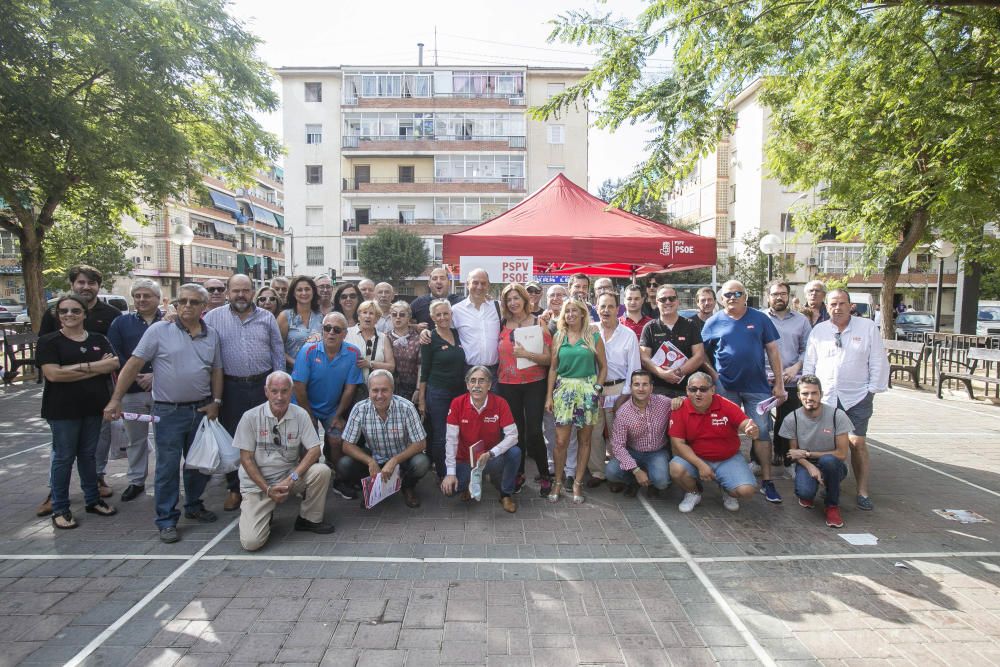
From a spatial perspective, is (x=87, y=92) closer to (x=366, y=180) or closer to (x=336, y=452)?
(x=336, y=452)

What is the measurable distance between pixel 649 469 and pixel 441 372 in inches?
81.0

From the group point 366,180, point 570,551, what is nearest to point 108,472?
point 570,551

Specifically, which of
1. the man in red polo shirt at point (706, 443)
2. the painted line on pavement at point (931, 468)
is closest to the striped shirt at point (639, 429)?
the man in red polo shirt at point (706, 443)

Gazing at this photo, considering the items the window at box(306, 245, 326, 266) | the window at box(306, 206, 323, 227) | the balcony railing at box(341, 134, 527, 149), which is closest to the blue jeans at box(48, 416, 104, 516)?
the balcony railing at box(341, 134, 527, 149)

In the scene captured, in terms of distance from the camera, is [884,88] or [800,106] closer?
[884,88]

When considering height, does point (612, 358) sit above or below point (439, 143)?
below

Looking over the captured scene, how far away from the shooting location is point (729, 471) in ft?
16.3

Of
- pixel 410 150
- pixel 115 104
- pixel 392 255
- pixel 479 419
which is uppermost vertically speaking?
pixel 410 150

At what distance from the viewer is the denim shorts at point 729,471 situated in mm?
4895

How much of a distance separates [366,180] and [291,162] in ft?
17.2

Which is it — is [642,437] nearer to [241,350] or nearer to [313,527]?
[313,527]

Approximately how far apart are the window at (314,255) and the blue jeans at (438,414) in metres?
38.6

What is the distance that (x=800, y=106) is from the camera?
9.00 m

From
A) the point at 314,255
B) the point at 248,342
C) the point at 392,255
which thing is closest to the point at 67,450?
the point at 248,342
